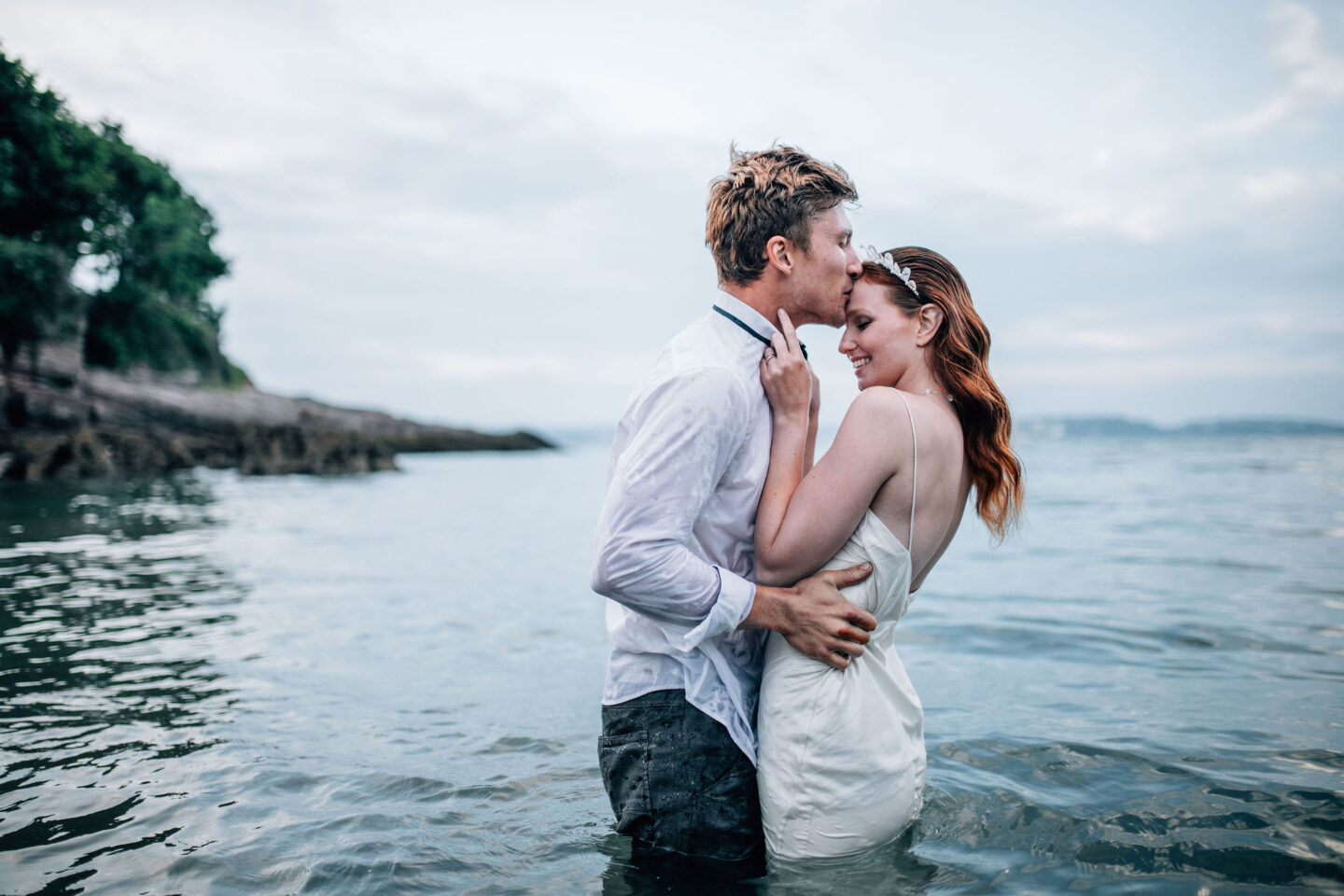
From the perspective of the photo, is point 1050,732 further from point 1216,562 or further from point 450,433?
point 450,433

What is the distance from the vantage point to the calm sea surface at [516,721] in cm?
366

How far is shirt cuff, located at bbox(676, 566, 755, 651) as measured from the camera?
2623 millimetres

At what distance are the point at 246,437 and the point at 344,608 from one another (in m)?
19.2

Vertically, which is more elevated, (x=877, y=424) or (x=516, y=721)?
(x=877, y=424)

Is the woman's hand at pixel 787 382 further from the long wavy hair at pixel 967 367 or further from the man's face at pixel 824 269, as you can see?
the long wavy hair at pixel 967 367

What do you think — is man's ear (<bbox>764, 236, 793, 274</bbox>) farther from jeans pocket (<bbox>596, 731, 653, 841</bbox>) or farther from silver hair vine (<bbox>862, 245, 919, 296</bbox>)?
jeans pocket (<bbox>596, 731, 653, 841</bbox>)

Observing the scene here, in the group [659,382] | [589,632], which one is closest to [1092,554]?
[589,632]

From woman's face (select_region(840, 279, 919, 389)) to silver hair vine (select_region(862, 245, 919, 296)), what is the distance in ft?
0.23

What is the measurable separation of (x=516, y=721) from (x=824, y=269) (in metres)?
4.14

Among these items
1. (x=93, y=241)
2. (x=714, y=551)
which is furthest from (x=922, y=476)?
(x=93, y=241)

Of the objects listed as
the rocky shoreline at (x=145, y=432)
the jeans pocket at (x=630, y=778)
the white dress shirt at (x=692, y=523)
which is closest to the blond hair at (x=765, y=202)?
the white dress shirt at (x=692, y=523)

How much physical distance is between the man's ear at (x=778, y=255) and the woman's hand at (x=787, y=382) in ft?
0.78

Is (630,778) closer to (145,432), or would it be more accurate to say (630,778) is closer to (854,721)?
(854,721)

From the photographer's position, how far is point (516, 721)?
589cm
